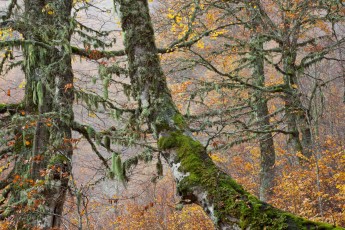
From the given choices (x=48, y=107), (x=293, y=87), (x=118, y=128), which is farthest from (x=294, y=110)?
(x=48, y=107)

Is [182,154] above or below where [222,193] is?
above

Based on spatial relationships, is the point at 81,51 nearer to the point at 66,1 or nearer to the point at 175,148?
the point at 66,1

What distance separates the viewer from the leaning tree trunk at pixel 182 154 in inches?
120

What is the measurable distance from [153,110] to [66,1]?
4.44m

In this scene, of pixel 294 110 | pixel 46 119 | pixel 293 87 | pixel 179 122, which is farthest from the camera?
pixel 294 110

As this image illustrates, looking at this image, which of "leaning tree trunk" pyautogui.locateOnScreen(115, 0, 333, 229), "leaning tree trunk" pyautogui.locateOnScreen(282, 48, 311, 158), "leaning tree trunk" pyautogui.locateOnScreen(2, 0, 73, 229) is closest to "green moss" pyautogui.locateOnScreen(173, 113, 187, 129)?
"leaning tree trunk" pyautogui.locateOnScreen(115, 0, 333, 229)

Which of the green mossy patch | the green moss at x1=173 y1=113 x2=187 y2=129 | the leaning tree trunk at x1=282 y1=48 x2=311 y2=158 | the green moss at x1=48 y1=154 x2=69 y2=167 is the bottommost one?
the green mossy patch

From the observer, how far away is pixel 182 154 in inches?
151

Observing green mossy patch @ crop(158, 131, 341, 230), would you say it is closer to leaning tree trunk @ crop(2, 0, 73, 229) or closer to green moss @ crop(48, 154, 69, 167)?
leaning tree trunk @ crop(2, 0, 73, 229)

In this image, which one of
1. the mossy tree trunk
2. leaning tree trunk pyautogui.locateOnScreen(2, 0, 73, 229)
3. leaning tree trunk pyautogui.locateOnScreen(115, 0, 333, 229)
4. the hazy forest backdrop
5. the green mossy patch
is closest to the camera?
the green mossy patch

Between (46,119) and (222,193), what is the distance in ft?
12.5

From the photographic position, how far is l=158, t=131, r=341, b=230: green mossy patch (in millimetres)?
2953

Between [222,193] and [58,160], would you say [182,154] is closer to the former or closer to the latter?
[222,193]

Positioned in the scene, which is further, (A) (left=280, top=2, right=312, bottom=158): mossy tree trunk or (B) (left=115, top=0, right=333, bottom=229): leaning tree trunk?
(A) (left=280, top=2, right=312, bottom=158): mossy tree trunk
